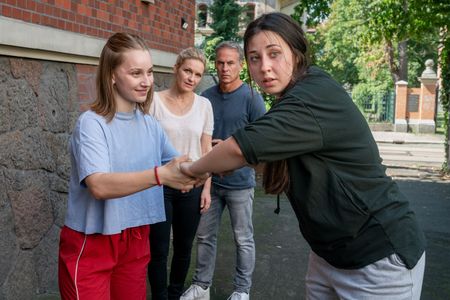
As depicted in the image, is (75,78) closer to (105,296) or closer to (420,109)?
(105,296)

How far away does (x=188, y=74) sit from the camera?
3.96m

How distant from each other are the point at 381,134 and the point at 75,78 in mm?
22893

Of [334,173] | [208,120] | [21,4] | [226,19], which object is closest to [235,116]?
[208,120]

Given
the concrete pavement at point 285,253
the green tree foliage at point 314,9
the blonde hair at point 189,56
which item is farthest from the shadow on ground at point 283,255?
the green tree foliage at point 314,9

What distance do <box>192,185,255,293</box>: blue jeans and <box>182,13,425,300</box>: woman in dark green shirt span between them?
2.14 m

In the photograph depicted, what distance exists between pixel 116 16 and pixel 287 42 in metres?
3.47

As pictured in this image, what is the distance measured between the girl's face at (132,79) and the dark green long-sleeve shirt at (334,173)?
85cm

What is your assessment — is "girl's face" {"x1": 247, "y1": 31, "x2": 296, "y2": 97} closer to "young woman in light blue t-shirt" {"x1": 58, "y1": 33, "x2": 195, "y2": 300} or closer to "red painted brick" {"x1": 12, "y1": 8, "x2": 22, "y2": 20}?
"young woman in light blue t-shirt" {"x1": 58, "y1": 33, "x2": 195, "y2": 300}

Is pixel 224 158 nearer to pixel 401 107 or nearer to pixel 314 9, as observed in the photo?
pixel 314 9

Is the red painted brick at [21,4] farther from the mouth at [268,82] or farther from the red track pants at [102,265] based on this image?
the mouth at [268,82]

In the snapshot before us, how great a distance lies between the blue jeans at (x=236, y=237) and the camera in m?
4.33

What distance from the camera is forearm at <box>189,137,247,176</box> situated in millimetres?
1919

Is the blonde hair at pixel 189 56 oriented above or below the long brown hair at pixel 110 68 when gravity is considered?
above

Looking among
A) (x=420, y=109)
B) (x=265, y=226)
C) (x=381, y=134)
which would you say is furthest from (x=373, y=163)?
(x=420, y=109)
